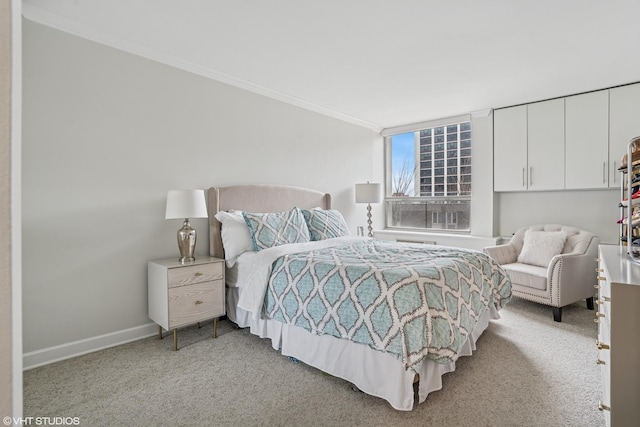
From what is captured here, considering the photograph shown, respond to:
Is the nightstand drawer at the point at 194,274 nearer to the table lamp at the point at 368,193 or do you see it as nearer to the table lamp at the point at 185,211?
the table lamp at the point at 185,211

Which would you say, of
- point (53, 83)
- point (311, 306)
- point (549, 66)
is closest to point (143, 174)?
point (53, 83)

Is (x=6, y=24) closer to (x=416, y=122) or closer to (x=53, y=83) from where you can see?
(x=53, y=83)

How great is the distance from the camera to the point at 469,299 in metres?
2.29

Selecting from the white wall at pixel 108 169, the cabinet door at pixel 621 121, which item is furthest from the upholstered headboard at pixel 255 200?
the cabinet door at pixel 621 121

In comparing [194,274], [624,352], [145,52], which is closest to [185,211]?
[194,274]

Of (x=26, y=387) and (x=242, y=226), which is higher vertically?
(x=242, y=226)

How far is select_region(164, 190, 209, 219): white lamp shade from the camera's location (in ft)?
8.98

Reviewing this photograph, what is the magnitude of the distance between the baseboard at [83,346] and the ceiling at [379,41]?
2.33 metres

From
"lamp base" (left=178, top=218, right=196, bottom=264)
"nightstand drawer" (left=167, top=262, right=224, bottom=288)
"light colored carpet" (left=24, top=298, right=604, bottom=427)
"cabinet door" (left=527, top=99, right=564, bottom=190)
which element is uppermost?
"cabinet door" (left=527, top=99, right=564, bottom=190)

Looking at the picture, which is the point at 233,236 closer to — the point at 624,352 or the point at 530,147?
the point at 624,352

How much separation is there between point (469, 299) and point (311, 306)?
3.53ft

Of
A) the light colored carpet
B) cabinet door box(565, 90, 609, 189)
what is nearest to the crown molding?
the light colored carpet

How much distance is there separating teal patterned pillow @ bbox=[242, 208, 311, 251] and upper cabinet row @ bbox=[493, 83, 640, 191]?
9.50 feet

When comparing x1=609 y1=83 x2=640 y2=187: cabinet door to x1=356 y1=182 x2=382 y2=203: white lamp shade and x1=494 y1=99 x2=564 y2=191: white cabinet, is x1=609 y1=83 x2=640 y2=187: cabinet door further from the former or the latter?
x1=356 y1=182 x2=382 y2=203: white lamp shade
